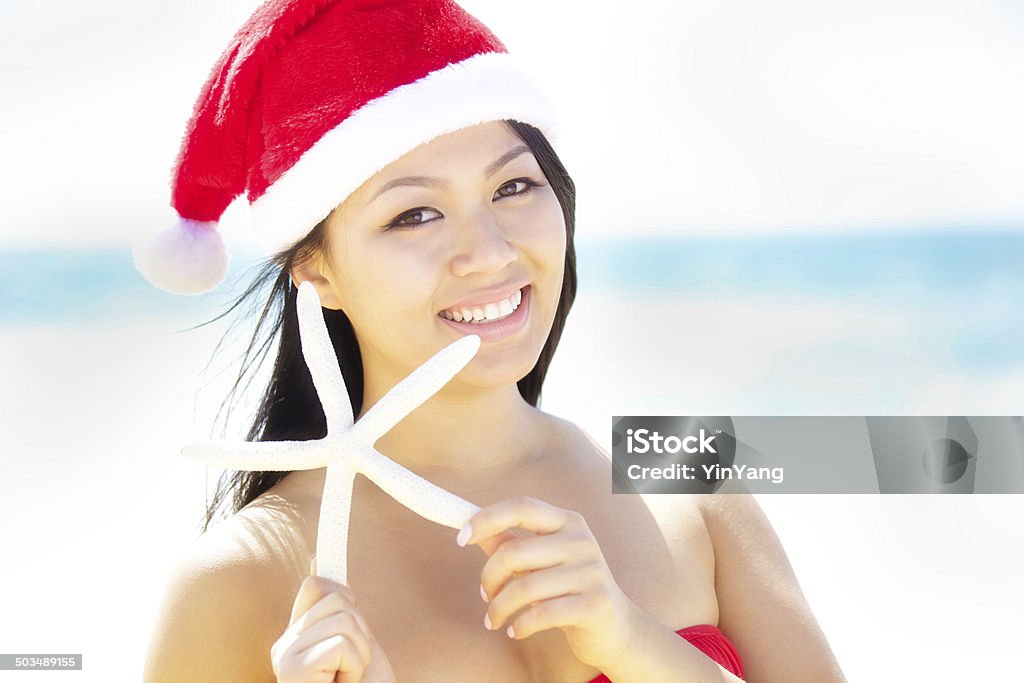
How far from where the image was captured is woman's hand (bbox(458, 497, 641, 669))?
51.2 inches

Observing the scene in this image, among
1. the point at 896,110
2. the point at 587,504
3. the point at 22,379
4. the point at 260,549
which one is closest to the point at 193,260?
the point at 260,549

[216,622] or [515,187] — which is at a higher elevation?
[515,187]

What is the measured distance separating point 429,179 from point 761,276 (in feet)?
20.2

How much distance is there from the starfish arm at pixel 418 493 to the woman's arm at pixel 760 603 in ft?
2.25

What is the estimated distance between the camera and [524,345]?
1.70 metres

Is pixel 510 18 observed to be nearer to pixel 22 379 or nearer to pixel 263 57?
pixel 22 379

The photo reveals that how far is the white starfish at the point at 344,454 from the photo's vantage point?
131 cm

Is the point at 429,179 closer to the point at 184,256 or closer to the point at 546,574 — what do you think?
the point at 184,256

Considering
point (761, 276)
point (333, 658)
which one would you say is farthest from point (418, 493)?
point (761, 276)

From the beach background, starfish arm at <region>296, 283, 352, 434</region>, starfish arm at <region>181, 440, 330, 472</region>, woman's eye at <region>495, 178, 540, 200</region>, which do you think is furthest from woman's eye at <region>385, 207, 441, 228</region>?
the beach background

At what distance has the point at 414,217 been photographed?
5.47 feet

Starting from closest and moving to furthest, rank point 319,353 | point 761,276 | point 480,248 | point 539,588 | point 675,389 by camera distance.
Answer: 1. point 539,588
2. point 319,353
3. point 480,248
4. point 675,389
5. point 761,276

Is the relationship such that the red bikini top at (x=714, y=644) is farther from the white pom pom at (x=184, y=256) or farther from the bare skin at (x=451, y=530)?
the white pom pom at (x=184, y=256)

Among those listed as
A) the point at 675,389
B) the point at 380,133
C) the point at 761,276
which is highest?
the point at 761,276
